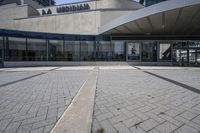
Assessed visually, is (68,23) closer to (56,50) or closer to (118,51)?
(56,50)

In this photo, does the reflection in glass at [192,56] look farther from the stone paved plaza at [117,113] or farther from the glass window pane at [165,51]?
the stone paved plaza at [117,113]

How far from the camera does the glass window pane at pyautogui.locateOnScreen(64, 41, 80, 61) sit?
26.3m

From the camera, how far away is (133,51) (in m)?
26.0

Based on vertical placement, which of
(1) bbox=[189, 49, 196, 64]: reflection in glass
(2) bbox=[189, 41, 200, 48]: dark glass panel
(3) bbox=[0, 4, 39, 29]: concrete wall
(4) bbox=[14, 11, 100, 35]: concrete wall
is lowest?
(1) bbox=[189, 49, 196, 64]: reflection in glass

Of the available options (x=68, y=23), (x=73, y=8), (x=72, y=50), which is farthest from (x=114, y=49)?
(x=73, y=8)

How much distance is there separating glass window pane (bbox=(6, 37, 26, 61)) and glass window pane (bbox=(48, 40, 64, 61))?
11.9 ft

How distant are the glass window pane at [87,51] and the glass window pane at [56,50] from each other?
313 cm

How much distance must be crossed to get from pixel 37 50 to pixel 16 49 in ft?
8.96

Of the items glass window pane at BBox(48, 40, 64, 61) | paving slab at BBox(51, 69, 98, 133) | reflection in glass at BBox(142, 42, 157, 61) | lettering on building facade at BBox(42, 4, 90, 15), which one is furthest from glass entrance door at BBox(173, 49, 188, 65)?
paving slab at BBox(51, 69, 98, 133)

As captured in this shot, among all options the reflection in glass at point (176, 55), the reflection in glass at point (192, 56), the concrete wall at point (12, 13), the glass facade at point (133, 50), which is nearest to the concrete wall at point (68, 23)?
the concrete wall at point (12, 13)

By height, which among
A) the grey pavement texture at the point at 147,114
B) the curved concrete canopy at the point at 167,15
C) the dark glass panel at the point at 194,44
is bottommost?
the grey pavement texture at the point at 147,114

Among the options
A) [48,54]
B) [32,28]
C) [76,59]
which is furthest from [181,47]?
[32,28]

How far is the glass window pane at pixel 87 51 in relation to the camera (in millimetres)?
26250

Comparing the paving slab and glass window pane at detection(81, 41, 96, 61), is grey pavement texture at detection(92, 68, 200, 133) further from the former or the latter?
glass window pane at detection(81, 41, 96, 61)
